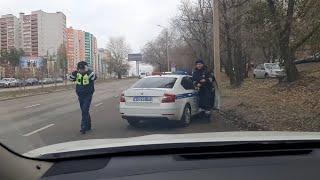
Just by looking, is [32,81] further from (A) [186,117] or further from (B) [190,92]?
(A) [186,117]

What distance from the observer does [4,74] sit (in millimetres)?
94375

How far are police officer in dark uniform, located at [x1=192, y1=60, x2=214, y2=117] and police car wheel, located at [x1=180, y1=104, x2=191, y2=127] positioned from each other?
33.5 inches

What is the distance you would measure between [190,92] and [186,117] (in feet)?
3.39

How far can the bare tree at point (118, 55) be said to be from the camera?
103500 mm

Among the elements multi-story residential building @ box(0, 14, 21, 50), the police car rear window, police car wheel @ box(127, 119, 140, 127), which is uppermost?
multi-story residential building @ box(0, 14, 21, 50)

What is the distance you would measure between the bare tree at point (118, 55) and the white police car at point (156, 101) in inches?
3287

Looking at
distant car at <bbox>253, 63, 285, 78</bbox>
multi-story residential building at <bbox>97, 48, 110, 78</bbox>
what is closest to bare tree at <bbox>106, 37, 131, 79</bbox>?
multi-story residential building at <bbox>97, 48, 110, 78</bbox>

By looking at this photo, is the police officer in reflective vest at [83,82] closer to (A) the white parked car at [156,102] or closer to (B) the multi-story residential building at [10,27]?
(A) the white parked car at [156,102]

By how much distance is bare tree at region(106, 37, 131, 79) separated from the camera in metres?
104

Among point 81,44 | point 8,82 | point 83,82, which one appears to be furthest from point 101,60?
point 83,82

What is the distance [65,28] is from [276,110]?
35.0 ft

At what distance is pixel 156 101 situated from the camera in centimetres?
1509

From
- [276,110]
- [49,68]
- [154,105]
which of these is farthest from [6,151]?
[49,68]

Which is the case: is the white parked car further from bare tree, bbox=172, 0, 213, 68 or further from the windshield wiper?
bare tree, bbox=172, 0, 213, 68
